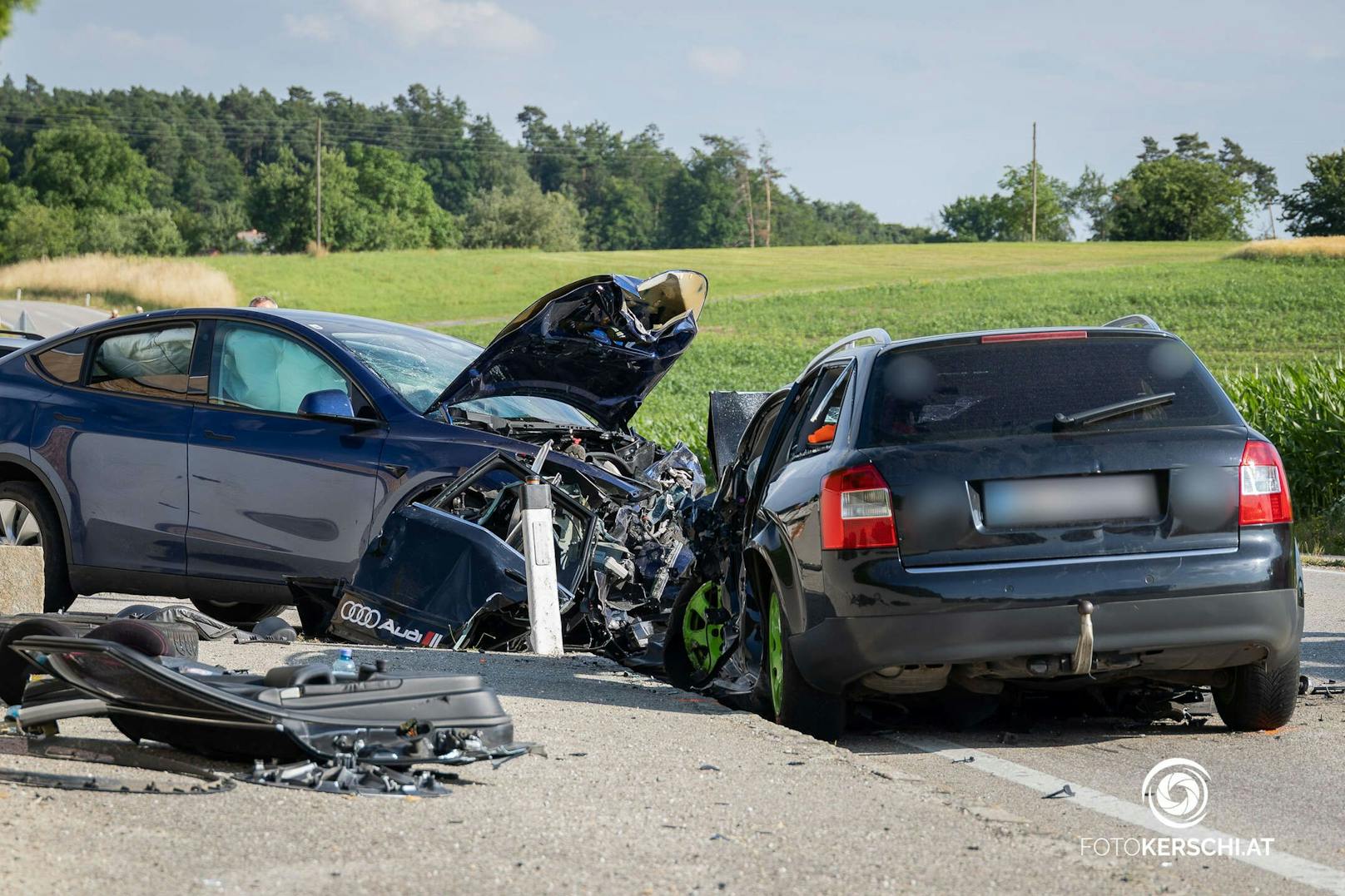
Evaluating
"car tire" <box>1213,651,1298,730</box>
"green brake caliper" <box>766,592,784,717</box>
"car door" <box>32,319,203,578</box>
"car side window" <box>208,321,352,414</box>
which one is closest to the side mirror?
"car side window" <box>208,321,352,414</box>

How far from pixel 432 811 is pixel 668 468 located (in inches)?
199

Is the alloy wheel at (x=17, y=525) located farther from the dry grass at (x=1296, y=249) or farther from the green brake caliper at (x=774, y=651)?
the dry grass at (x=1296, y=249)

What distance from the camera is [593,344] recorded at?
29.5ft

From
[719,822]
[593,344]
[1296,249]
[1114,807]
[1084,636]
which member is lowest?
[1114,807]

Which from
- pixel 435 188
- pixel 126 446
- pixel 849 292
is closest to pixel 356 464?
pixel 126 446

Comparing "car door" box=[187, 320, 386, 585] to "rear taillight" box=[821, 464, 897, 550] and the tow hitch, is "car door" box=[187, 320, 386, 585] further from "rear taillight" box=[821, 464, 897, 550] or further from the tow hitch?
the tow hitch

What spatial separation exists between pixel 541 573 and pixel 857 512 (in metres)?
2.57

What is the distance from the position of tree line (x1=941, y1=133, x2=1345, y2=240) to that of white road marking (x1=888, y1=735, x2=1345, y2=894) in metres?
110

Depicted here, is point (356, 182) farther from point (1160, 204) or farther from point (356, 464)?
point (356, 464)

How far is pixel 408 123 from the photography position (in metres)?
166

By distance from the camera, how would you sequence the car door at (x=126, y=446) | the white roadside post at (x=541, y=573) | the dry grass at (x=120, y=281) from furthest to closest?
the dry grass at (x=120, y=281) < the car door at (x=126, y=446) < the white roadside post at (x=541, y=573)

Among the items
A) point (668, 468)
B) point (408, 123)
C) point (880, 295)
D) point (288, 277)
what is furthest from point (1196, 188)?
point (668, 468)

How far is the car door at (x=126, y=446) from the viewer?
29.7 feet

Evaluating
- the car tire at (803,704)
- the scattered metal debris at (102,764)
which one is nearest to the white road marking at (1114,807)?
the car tire at (803,704)
